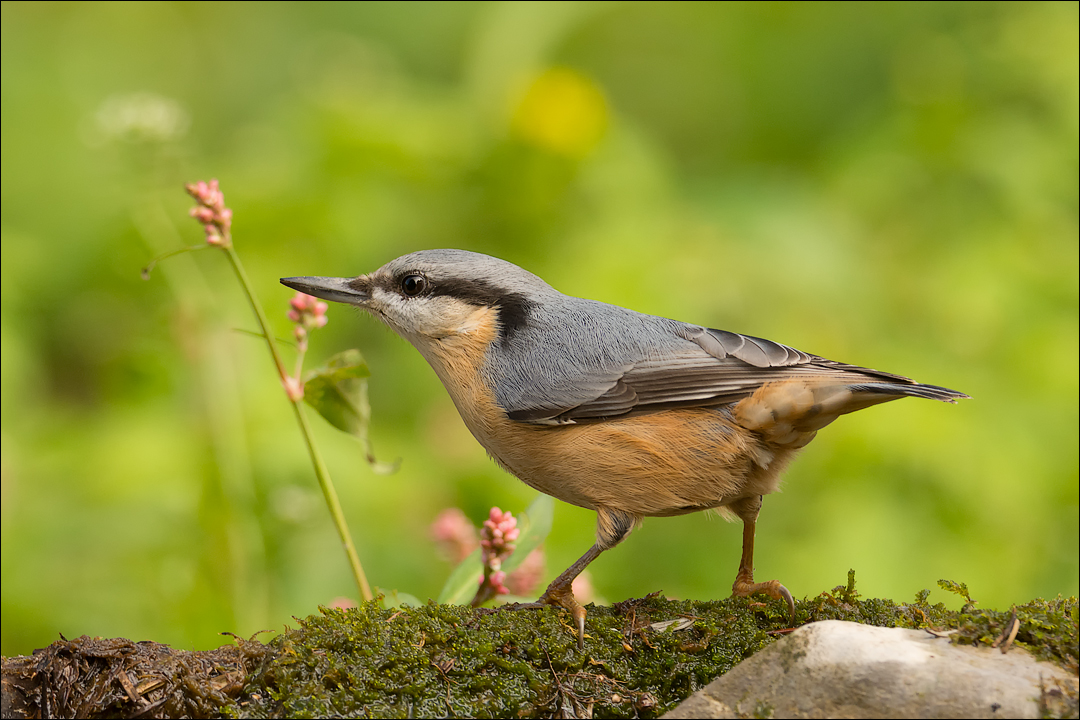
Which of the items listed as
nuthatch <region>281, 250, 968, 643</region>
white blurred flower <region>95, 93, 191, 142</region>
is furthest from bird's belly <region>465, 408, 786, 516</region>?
white blurred flower <region>95, 93, 191, 142</region>

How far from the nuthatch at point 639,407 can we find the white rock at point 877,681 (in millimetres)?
536

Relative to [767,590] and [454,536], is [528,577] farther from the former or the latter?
[767,590]

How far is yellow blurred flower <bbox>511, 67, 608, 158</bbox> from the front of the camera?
5.34 m

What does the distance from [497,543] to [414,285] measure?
1101 mm

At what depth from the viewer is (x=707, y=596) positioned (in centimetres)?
457

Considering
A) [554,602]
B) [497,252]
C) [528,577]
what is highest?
[497,252]

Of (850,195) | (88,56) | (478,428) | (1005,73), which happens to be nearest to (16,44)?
(88,56)

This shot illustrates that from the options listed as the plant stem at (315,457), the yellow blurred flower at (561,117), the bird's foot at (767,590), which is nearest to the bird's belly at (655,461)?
the bird's foot at (767,590)

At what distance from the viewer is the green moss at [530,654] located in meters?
2.19

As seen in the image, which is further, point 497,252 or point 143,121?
point 497,252

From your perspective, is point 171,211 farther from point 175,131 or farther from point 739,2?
point 739,2

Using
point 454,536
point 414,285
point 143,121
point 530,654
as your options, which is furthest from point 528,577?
point 143,121

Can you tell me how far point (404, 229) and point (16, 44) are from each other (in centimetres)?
303

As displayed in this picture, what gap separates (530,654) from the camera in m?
2.40
